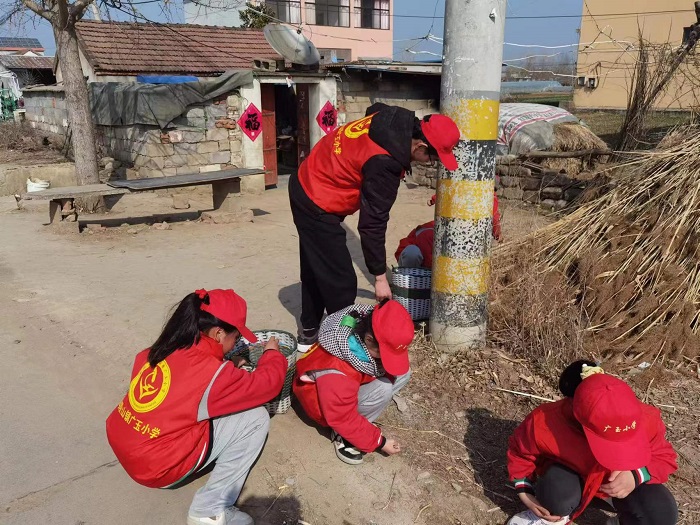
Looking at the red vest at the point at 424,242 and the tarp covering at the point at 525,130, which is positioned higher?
the tarp covering at the point at 525,130

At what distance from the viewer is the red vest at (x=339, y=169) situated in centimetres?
311

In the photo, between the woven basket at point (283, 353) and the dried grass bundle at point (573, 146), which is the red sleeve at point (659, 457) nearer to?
the woven basket at point (283, 353)

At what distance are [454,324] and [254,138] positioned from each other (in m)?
8.30

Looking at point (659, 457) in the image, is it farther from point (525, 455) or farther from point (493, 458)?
point (493, 458)

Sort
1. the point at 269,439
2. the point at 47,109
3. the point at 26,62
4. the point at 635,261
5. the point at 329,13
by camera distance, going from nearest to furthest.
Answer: the point at 269,439 → the point at 635,261 → the point at 47,109 → the point at 26,62 → the point at 329,13

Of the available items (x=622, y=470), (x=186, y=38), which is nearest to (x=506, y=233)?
(x=622, y=470)

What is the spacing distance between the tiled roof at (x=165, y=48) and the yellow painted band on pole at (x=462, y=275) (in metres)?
10.4

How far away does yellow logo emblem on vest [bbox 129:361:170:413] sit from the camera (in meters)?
2.23

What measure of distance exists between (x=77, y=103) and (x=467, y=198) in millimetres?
7197

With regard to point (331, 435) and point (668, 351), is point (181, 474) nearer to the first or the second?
point (331, 435)

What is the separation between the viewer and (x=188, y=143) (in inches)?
406

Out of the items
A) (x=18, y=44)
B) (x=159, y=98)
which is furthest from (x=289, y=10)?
(x=18, y=44)

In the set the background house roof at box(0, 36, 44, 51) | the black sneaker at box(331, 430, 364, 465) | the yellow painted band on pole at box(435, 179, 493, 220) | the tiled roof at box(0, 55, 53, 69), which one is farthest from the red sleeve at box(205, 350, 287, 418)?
the background house roof at box(0, 36, 44, 51)

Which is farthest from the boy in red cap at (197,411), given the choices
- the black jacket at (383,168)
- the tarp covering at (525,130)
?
the tarp covering at (525,130)
